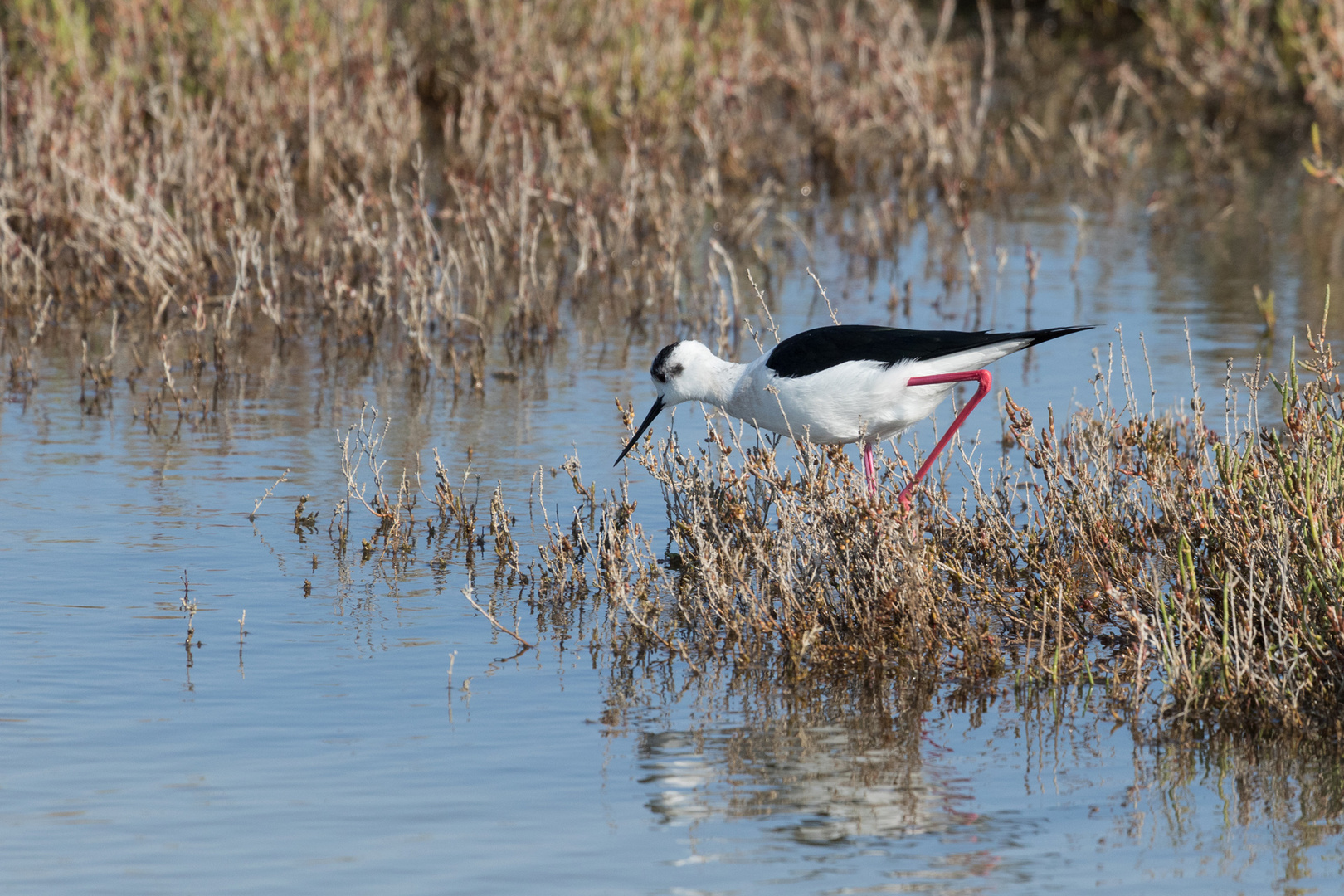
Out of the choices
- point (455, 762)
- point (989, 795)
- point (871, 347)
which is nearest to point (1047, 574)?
point (871, 347)

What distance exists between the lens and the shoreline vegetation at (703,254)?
4699 millimetres

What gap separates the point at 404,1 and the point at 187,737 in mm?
10448

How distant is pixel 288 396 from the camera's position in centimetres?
767

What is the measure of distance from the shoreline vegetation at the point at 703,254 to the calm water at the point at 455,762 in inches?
10.1

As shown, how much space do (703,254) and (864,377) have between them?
207 inches

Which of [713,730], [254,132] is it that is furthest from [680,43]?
[713,730]

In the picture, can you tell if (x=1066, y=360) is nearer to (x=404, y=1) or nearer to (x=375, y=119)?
(x=375, y=119)

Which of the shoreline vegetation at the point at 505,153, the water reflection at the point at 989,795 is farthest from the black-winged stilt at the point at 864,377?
the shoreline vegetation at the point at 505,153

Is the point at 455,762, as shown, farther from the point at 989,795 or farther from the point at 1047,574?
the point at 1047,574

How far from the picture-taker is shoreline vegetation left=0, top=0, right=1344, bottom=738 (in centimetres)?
470

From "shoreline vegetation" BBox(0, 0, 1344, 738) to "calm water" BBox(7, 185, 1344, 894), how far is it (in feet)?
0.85

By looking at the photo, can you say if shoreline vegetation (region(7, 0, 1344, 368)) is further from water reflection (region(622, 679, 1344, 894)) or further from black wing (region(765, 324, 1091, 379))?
water reflection (region(622, 679, 1344, 894))

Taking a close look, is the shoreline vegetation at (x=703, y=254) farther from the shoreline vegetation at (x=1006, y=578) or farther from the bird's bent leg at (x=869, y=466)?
the bird's bent leg at (x=869, y=466)

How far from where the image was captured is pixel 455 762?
4062mm
